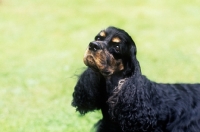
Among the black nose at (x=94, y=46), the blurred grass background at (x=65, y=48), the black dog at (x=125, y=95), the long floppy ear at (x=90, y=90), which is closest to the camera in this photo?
the black nose at (x=94, y=46)

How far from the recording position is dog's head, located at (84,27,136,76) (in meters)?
4.44

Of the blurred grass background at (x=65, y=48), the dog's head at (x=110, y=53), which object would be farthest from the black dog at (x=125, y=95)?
the blurred grass background at (x=65, y=48)

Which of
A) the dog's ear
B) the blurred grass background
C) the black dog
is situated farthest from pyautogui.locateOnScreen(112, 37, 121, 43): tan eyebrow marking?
the blurred grass background

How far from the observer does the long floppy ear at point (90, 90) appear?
4906mm

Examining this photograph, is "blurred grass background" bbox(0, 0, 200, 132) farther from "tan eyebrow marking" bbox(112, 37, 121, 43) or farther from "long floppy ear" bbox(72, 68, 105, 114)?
"tan eyebrow marking" bbox(112, 37, 121, 43)

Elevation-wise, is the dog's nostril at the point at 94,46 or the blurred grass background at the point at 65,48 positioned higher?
the dog's nostril at the point at 94,46

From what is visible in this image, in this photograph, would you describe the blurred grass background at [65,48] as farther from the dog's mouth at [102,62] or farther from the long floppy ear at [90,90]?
the dog's mouth at [102,62]

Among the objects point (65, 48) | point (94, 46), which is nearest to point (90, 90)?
point (94, 46)

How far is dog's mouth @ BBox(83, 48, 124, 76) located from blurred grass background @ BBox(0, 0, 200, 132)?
66 centimetres

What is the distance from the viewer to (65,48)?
9.94 metres

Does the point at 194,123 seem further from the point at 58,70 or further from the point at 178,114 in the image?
the point at 58,70

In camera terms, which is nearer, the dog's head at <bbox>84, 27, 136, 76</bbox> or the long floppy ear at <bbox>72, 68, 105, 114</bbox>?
the dog's head at <bbox>84, 27, 136, 76</bbox>

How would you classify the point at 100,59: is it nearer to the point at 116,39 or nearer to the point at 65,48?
the point at 116,39

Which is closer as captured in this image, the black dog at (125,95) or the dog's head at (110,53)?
the dog's head at (110,53)
